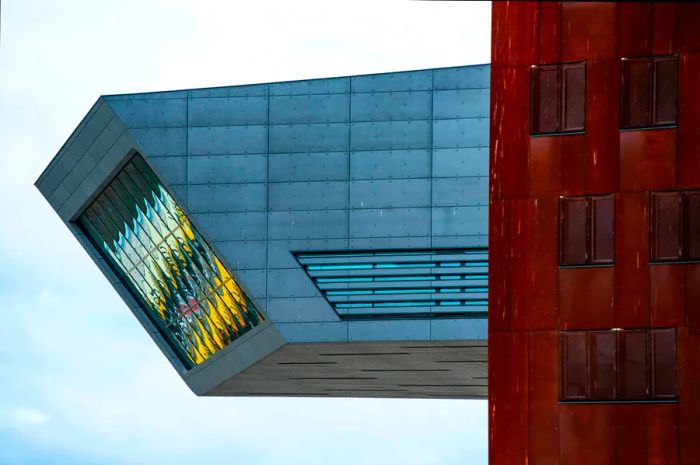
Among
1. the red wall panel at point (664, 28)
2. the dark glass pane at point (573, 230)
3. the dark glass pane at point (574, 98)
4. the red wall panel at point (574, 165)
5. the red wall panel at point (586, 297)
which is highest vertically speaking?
the red wall panel at point (664, 28)

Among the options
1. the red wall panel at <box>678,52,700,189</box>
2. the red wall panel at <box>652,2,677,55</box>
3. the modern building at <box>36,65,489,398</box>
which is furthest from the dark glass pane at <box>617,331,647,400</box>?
the modern building at <box>36,65,489,398</box>

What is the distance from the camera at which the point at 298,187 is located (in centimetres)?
6228

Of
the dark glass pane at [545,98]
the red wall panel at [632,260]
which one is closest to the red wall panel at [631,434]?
the red wall panel at [632,260]

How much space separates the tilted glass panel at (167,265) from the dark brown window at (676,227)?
3187 cm

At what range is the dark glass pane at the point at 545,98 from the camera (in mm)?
34031

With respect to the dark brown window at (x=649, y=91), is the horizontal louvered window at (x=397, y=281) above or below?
below

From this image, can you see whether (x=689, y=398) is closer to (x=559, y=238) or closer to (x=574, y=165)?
(x=559, y=238)

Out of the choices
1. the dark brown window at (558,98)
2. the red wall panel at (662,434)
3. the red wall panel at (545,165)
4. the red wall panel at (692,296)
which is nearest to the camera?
the red wall panel at (662,434)

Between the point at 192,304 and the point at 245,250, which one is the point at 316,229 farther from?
the point at 192,304

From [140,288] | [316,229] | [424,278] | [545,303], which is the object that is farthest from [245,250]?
[545,303]

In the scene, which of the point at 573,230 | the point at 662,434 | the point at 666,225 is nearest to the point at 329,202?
the point at 573,230

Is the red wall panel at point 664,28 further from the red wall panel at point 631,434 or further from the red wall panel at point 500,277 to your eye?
the red wall panel at point 631,434

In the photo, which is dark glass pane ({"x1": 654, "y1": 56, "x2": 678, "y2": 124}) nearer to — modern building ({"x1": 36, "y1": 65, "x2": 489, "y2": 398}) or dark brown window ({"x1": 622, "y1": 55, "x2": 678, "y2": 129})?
dark brown window ({"x1": 622, "y1": 55, "x2": 678, "y2": 129})

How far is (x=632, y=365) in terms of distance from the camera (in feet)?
107
